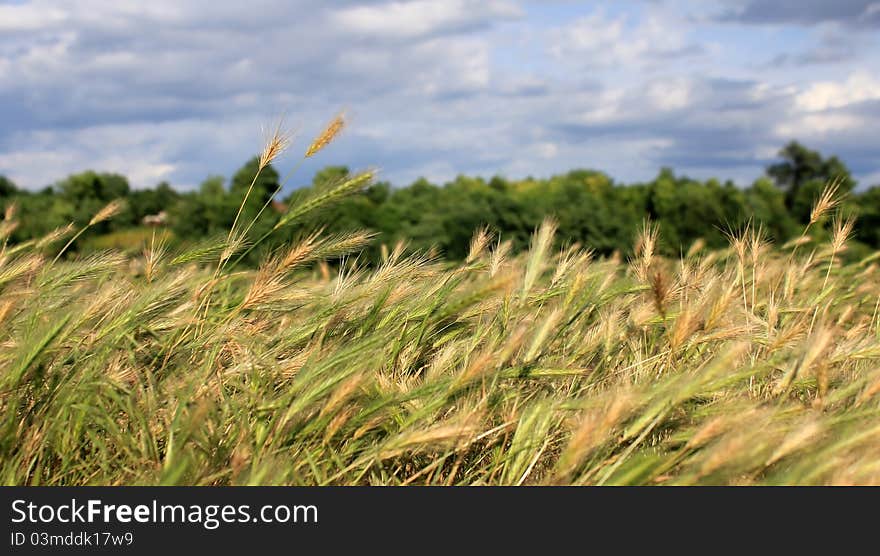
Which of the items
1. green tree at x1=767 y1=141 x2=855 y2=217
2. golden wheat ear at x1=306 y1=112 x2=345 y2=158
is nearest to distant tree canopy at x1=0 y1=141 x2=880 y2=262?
green tree at x1=767 y1=141 x2=855 y2=217

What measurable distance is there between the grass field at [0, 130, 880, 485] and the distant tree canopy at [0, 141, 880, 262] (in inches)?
653

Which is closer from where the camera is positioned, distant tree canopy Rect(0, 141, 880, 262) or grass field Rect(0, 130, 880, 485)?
grass field Rect(0, 130, 880, 485)

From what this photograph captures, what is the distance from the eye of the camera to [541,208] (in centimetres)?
2261

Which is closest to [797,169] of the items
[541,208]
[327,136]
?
[541,208]

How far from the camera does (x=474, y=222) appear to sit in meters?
21.6

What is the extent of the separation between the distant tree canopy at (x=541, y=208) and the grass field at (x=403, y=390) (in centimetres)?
1658

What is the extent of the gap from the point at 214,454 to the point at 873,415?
5.50ft

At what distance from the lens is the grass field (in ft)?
6.07

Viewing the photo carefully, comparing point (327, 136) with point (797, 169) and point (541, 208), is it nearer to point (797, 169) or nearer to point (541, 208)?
point (541, 208)

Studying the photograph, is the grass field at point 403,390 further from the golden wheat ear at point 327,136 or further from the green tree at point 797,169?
the green tree at point 797,169

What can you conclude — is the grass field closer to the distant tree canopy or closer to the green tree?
the distant tree canopy

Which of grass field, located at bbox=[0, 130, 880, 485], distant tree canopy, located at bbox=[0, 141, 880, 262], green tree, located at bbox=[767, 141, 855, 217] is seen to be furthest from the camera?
green tree, located at bbox=[767, 141, 855, 217]
